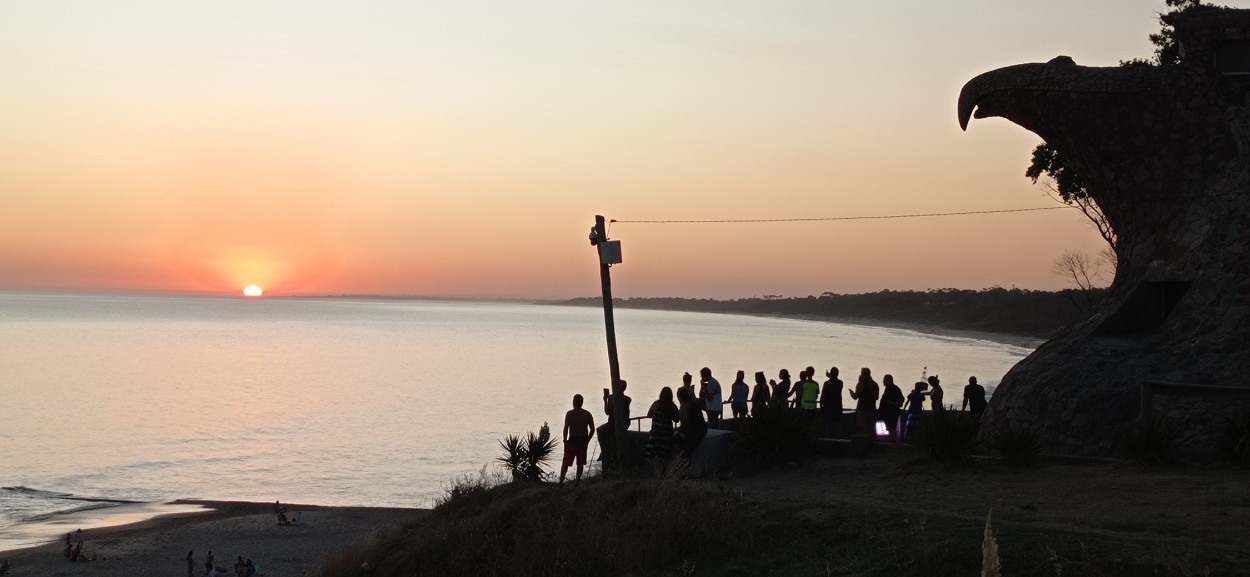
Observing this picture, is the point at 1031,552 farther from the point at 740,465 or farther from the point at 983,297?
the point at 983,297

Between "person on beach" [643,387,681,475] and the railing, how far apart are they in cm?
620

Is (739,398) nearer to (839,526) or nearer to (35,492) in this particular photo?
(839,526)

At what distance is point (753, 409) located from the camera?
16438mm

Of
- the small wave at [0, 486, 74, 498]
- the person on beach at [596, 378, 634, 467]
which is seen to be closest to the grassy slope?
the person on beach at [596, 378, 634, 467]

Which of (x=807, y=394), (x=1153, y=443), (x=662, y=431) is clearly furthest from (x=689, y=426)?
(x=1153, y=443)

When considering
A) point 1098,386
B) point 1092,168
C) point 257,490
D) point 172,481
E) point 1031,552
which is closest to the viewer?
point 1031,552

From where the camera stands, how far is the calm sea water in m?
34.6

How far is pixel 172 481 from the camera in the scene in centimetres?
3581

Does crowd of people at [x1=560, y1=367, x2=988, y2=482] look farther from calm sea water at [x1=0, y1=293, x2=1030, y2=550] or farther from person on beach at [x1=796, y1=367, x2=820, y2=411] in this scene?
calm sea water at [x1=0, y1=293, x2=1030, y2=550]

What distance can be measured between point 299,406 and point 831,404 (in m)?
47.4

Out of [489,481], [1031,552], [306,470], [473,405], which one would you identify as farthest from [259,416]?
[1031,552]

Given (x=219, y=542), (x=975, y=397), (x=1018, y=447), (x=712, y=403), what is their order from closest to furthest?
(x=1018, y=447) → (x=975, y=397) → (x=712, y=403) → (x=219, y=542)

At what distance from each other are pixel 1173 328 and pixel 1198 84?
3.95 m

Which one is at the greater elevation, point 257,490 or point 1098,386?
point 1098,386
